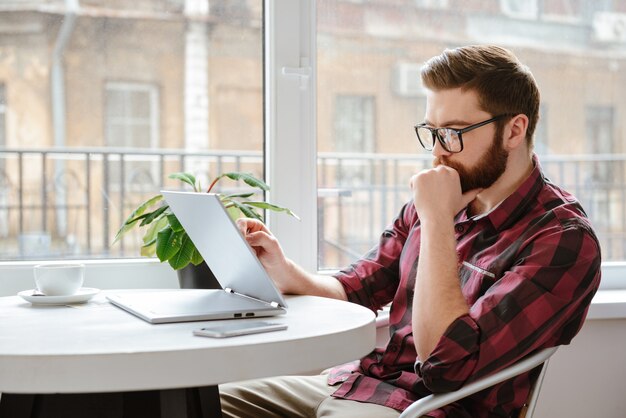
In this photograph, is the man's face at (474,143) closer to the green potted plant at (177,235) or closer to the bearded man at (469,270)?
the bearded man at (469,270)

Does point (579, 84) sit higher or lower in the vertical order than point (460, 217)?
higher

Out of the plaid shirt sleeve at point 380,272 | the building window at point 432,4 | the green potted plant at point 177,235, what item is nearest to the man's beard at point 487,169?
the plaid shirt sleeve at point 380,272

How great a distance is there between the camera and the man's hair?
Answer: 5.97ft

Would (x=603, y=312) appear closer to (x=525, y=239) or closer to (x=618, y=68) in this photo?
(x=618, y=68)

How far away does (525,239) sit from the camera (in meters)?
1.69

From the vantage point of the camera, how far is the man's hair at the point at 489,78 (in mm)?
1819

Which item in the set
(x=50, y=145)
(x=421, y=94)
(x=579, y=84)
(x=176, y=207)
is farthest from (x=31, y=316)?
(x=579, y=84)

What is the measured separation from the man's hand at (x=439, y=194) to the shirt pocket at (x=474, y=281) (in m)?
0.13

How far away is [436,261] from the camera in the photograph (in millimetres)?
1665

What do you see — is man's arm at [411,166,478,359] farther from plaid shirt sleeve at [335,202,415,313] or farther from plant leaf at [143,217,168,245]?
plant leaf at [143,217,168,245]

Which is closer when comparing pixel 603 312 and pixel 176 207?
pixel 176 207

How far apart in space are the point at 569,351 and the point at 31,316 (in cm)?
187

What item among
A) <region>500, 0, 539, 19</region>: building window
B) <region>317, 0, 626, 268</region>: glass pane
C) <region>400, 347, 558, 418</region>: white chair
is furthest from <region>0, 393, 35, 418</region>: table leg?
<region>500, 0, 539, 19</region>: building window

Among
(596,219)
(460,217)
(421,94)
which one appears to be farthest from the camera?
(596,219)
